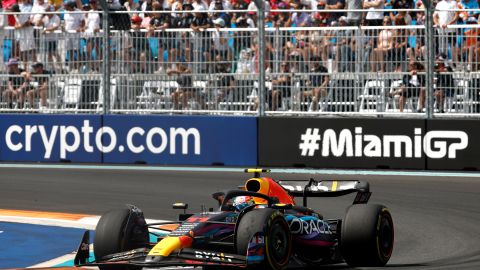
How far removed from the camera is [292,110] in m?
19.9

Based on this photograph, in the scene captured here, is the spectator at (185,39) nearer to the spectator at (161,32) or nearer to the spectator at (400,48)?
the spectator at (161,32)

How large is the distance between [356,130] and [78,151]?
479 centimetres

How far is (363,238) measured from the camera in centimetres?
1020

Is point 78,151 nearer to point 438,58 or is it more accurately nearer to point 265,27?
point 265,27

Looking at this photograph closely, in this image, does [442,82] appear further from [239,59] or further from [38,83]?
[38,83]

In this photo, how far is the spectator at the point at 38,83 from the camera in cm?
2089

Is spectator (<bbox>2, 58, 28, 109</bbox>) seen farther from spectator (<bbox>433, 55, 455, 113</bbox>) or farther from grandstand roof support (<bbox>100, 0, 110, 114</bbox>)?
spectator (<bbox>433, 55, 455, 113</bbox>)

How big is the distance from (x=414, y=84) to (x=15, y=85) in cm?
681

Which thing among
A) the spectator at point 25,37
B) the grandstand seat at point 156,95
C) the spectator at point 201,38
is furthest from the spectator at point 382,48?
the spectator at point 25,37

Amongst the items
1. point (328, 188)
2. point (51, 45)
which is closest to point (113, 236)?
point (328, 188)

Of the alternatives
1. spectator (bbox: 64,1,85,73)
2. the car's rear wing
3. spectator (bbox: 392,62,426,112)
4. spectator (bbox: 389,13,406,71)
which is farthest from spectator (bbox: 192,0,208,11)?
the car's rear wing

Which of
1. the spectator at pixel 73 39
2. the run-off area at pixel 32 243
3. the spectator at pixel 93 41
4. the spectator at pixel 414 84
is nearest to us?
the run-off area at pixel 32 243

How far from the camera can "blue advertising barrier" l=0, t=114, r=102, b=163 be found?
20.8 meters

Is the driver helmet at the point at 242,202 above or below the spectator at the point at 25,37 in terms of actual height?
below
